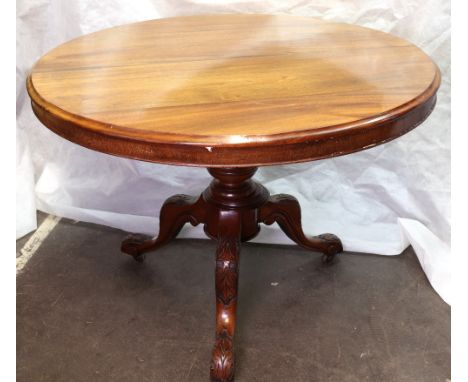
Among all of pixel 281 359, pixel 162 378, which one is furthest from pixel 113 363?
pixel 281 359

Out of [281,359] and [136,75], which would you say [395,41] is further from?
[281,359]

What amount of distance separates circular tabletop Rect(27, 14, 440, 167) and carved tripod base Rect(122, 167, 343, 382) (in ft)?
0.95

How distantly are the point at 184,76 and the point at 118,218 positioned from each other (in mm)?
849

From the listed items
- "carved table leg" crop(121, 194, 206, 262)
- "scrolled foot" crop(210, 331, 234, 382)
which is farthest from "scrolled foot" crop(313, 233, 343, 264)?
"scrolled foot" crop(210, 331, 234, 382)

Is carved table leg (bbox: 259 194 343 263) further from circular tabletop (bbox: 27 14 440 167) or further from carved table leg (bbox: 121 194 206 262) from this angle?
circular tabletop (bbox: 27 14 440 167)

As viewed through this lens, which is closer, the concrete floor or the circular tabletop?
the circular tabletop

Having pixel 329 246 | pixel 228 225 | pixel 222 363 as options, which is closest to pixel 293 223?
pixel 329 246

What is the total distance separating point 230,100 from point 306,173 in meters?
0.88

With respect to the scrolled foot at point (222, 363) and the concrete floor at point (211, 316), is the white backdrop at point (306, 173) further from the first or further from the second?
the scrolled foot at point (222, 363)

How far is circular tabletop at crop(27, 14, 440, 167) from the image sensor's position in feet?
2.97

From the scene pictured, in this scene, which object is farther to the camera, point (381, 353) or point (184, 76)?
point (381, 353)

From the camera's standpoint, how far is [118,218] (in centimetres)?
187

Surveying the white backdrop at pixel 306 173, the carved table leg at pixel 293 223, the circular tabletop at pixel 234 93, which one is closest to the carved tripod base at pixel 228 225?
the carved table leg at pixel 293 223

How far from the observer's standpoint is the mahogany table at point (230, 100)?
0.91 metres
